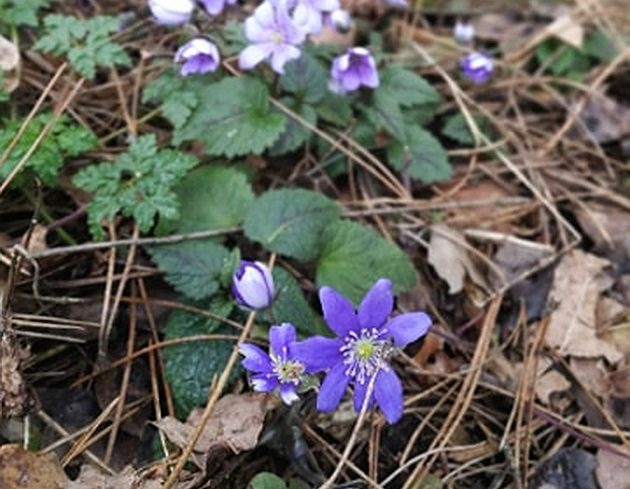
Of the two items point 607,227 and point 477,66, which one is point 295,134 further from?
point 607,227

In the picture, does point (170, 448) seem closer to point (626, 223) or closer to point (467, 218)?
point (467, 218)

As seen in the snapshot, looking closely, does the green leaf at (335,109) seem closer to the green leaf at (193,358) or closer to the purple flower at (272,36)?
the purple flower at (272,36)

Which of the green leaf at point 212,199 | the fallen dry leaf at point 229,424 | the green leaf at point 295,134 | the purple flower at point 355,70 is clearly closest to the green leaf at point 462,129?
the purple flower at point 355,70

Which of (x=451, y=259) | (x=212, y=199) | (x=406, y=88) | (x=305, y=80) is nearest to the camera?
(x=212, y=199)

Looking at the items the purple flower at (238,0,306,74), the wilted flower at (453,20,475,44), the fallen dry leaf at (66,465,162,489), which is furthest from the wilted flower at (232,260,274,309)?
the wilted flower at (453,20,475,44)

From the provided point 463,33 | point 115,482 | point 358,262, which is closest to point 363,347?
point 358,262
